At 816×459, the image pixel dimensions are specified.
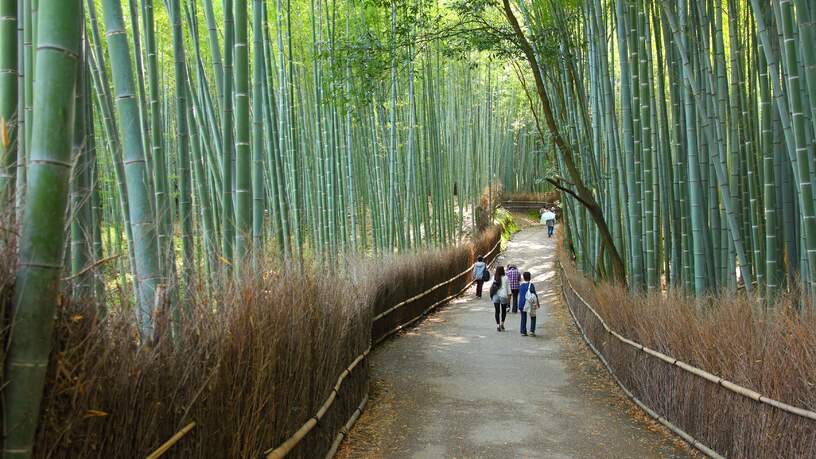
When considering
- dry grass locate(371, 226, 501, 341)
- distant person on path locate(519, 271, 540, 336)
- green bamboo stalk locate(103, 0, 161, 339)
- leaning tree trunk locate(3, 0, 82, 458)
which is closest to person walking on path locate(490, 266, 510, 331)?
distant person on path locate(519, 271, 540, 336)

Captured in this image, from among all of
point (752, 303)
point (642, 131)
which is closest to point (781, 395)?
point (752, 303)

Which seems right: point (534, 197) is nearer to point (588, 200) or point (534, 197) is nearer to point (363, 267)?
point (588, 200)

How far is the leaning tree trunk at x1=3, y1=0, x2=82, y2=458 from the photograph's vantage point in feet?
5.51

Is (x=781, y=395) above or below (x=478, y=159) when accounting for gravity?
below

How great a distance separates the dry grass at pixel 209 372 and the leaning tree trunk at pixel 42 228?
0.16ft

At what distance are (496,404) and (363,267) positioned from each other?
2431 millimetres

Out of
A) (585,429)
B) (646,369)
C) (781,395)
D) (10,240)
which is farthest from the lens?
(646,369)

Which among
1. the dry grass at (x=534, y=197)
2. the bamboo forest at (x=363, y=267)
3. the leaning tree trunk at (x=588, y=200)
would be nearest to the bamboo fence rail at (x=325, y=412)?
the bamboo forest at (x=363, y=267)

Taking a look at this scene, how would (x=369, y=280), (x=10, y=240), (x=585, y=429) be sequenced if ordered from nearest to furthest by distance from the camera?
(x=10, y=240), (x=585, y=429), (x=369, y=280)

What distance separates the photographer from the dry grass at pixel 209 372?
74.6 inches

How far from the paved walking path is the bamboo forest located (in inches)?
1.3

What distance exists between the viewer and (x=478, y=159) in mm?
21281

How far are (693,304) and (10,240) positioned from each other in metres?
4.97

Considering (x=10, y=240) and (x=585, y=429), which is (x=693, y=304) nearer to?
(x=585, y=429)
